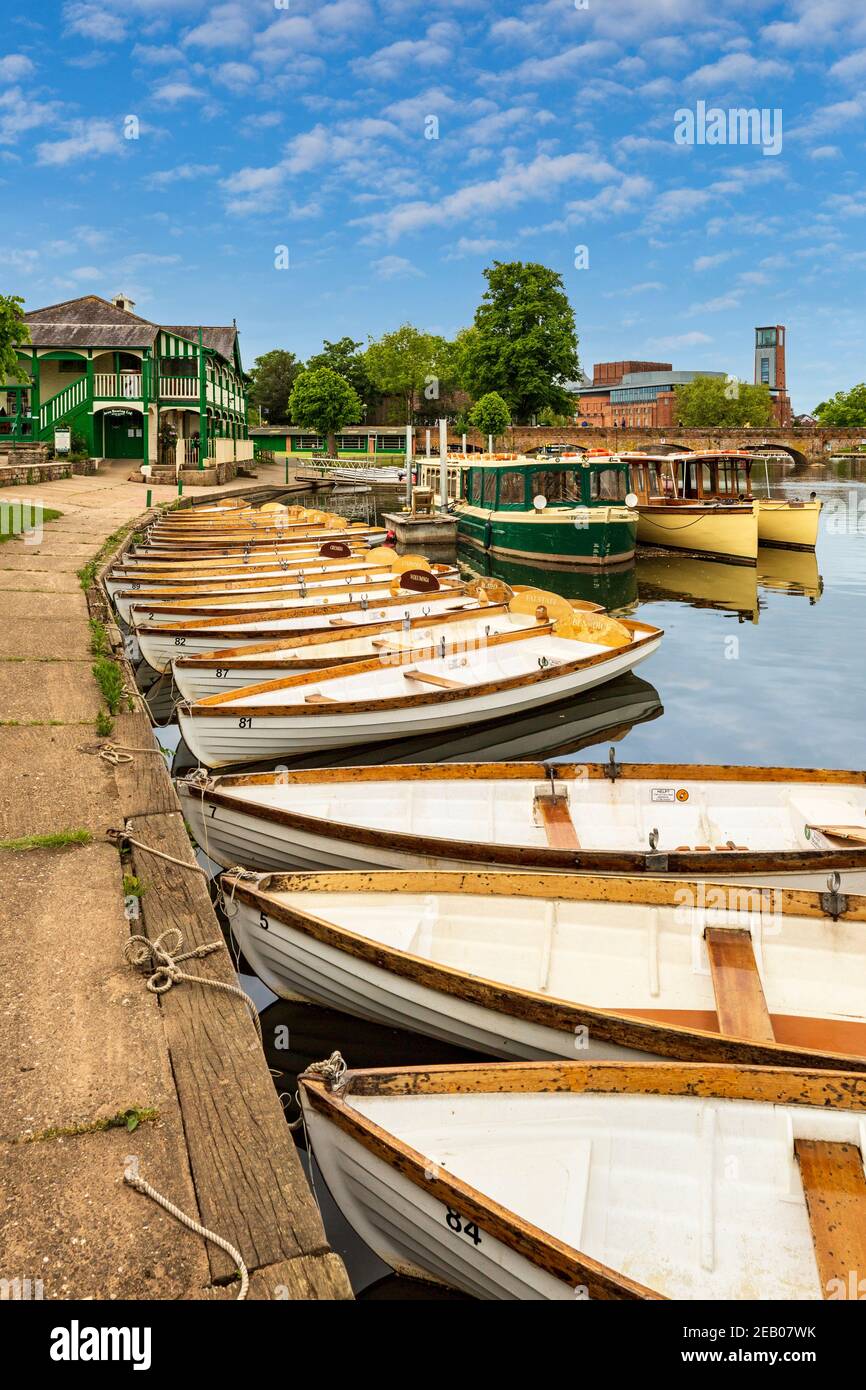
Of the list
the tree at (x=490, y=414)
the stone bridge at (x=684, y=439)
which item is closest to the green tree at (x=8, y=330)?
the tree at (x=490, y=414)

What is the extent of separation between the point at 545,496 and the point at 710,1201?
27479mm

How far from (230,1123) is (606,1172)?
1.47 meters

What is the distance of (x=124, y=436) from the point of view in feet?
158

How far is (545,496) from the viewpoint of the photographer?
97.8 feet

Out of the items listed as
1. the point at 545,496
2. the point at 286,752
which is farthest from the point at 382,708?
the point at 545,496

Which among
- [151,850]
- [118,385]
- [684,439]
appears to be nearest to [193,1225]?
[151,850]

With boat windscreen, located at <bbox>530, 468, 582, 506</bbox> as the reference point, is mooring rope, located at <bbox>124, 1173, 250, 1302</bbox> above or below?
below

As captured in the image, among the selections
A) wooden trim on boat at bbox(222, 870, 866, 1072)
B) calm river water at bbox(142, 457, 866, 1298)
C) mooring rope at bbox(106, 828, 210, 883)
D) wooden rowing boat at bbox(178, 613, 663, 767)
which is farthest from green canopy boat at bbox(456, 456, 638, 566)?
mooring rope at bbox(106, 828, 210, 883)

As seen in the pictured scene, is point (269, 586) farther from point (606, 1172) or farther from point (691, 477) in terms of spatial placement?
point (691, 477)

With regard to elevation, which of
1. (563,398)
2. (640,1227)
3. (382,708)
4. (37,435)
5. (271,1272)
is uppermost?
(563,398)

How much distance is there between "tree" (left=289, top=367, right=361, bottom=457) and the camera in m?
73.2

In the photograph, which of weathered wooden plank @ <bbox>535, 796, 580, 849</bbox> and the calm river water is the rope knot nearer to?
the calm river water

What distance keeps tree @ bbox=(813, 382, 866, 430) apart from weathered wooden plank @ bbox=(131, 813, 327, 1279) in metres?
136

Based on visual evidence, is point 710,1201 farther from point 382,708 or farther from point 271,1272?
point 382,708
